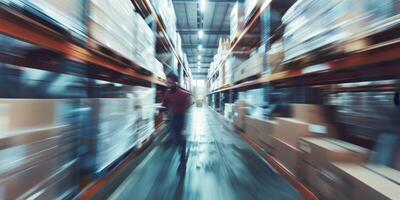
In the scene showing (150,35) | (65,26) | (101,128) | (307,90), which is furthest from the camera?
(150,35)

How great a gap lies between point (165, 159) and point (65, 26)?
164 cm

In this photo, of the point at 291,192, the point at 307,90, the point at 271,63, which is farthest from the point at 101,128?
the point at 307,90

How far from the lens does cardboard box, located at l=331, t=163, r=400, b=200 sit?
35.1 inches

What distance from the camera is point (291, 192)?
1.55 metres

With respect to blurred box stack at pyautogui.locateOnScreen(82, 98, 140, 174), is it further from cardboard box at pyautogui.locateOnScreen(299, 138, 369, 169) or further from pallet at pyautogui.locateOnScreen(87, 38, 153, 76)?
cardboard box at pyautogui.locateOnScreen(299, 138, 369, 169)

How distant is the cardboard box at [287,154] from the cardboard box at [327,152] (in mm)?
151

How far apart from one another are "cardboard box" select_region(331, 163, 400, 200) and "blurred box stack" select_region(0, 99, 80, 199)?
1.34 metres

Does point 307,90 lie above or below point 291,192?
above

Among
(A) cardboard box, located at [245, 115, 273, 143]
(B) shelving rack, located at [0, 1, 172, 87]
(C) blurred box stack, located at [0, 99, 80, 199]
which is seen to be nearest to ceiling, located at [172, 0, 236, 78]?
(A) cardboard box, located at [245, 115, 273, 143]

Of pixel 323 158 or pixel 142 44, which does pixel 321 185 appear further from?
pixel 142 44

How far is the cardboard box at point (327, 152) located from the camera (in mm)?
1224

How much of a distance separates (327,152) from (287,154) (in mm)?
602

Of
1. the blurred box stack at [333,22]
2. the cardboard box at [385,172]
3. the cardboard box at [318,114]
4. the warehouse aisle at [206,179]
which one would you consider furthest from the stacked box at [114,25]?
the cardboard box at [385,172]

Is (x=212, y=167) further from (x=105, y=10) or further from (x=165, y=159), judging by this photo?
(x=105, y=10)
